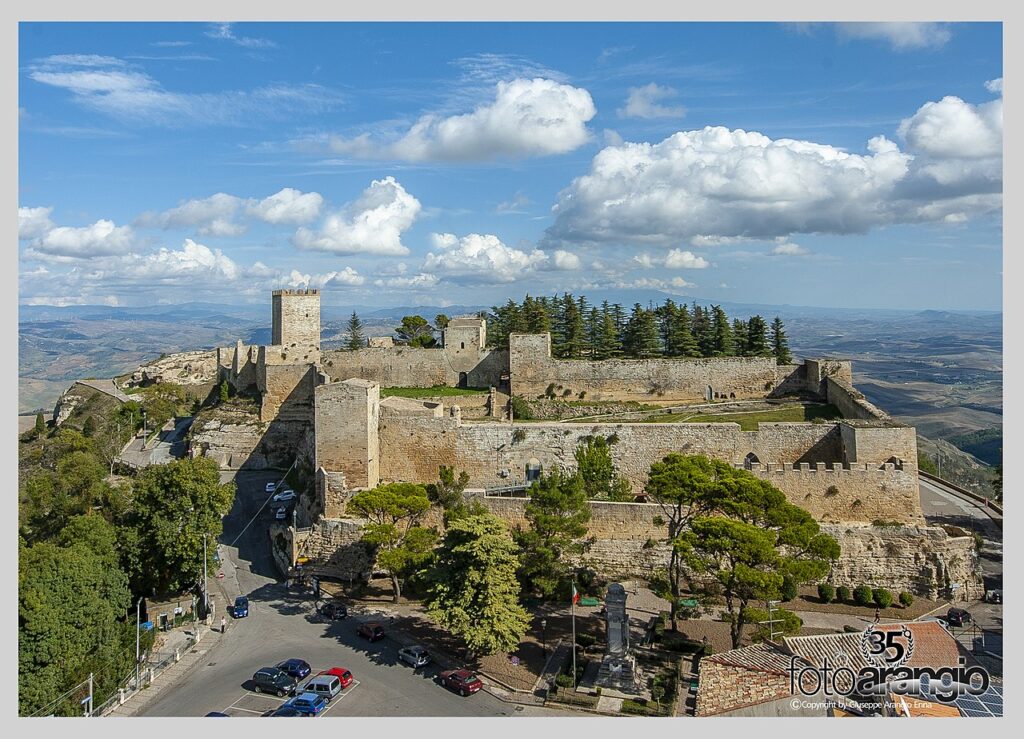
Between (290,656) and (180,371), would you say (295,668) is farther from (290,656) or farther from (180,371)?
(180,371)

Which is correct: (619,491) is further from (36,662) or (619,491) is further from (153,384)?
(153,384)

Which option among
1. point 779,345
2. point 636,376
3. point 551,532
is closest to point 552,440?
point 551,532

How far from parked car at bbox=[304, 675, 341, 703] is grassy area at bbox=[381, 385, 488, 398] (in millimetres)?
17213

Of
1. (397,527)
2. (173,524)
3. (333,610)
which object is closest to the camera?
(333,610)

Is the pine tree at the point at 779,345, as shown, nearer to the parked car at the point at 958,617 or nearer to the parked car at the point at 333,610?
the parked car at the point at 958,617

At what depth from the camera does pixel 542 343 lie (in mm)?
33844

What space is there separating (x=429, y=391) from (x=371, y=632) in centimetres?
1623

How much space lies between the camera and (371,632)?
768 inches

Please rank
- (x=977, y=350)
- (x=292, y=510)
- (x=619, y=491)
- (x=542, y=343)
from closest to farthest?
1. (x=619, y=491)
2. (x=292, y=510)
3. (x=542, y=343)
4. (x=977, y=350)

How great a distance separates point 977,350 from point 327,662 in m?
174

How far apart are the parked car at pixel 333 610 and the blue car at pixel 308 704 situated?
15.9ft

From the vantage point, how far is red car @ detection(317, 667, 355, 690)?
672 inches

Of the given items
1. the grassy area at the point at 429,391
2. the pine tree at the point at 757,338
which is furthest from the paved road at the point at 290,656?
the pine tree at the point at 757,338

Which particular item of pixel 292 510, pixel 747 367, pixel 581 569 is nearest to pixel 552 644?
pixel 581 569
